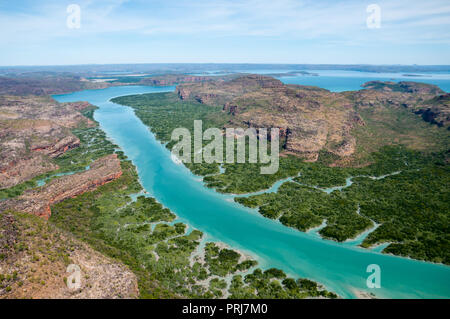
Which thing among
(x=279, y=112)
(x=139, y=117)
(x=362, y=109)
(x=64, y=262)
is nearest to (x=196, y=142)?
(x=279, y=112)

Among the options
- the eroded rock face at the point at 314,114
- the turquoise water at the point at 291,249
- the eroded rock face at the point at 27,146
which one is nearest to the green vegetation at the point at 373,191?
the turquoise water at the point at 291,249

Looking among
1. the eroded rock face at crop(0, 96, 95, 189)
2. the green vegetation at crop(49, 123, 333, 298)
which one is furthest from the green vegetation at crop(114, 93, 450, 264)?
the eroded rock face at crop(0, 96, 95, 189)

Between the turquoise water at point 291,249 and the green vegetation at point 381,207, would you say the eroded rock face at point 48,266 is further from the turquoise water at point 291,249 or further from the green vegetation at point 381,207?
the green vegetation at point 381,207

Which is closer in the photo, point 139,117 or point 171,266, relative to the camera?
point 171,266

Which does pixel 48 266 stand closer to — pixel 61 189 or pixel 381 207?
pixel 61 189

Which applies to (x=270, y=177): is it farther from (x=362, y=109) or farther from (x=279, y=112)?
(x=362, y=109)

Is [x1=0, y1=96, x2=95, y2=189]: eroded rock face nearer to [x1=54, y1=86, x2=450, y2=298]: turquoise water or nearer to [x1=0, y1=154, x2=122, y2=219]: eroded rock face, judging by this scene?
[x1=0, y1=154, x2=122, y2=219]: eroded rock face
